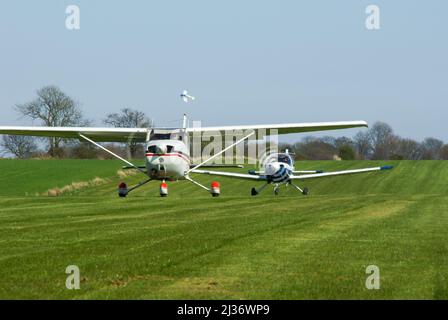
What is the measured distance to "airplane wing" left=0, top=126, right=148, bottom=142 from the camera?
109 feet

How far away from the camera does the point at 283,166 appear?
46781 mm

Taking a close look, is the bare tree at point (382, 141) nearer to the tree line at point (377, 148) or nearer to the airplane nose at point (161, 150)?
the tree line at point (377, 148)

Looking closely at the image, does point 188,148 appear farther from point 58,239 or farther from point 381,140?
point 381,140

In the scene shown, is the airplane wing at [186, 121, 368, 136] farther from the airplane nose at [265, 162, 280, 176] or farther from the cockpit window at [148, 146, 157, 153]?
the airplane nose at [265, 162, 280, 176]

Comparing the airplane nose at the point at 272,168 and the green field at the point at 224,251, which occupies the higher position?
the airplane nose at the point at 272,168

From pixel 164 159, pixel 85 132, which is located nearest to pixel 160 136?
pixel 164 159

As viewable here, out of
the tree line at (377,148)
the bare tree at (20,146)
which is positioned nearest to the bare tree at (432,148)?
the tree line at (377,148)

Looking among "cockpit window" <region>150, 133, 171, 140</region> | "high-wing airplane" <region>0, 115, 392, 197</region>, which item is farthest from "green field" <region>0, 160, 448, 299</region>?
"cockpit window" <region>150, 133, 171, 140</region>

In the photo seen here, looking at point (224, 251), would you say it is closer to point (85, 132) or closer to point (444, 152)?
point (85, 132)

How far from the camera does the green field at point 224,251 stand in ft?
26.9

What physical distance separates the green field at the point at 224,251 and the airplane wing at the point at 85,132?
10638mm

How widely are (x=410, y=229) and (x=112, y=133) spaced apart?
20.8 metres

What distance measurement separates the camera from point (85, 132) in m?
33.6
